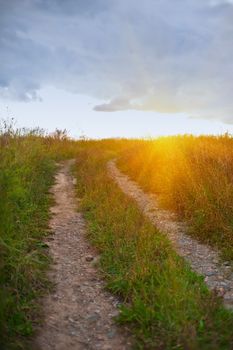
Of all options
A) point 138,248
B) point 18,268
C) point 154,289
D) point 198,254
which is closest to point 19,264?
point 18,268

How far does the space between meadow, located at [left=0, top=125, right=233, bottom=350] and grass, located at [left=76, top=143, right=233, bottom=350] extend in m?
0.01

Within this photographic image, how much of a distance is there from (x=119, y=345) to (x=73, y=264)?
239cm

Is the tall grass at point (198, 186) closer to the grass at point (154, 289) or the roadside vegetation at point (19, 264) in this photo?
the grass at point (154, 289)

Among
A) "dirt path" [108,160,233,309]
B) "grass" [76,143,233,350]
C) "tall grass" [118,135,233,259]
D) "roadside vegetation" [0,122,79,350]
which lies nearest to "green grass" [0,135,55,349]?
"roadside vegetation" [0,122,79,350]

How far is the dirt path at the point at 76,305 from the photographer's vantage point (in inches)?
191

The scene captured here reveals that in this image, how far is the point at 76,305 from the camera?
18.6 ft

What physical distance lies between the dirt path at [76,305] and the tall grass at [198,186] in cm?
247

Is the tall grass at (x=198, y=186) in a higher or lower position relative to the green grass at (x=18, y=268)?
higher

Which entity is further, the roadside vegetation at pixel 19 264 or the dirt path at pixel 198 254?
the dirt path at pixel 198 254

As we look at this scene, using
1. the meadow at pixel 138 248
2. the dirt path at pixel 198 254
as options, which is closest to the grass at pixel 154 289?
the meadow at pixel 138 248

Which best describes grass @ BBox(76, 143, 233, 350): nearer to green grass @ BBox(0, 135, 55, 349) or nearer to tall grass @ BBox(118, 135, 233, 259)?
green grass @ BBox(0, 135, 55, 349)

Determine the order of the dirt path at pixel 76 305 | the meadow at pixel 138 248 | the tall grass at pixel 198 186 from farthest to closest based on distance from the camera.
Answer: the tall grass at pixel 198 186 < the dirt path at pixel 76 305 < the meadow at pixel 138 248

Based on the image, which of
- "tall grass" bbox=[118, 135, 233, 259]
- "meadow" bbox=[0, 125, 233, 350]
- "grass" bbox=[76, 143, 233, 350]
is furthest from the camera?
"tall grass" bbox=[118, 135, 233, 259]

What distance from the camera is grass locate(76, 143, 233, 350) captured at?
4547 mm
